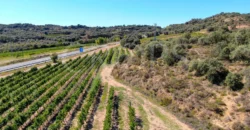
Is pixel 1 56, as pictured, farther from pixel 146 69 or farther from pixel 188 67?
pixel 188 67

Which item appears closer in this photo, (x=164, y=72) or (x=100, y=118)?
(x=100, y=118)

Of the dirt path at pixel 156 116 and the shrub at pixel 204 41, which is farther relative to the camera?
the shrub at pixel 204 41

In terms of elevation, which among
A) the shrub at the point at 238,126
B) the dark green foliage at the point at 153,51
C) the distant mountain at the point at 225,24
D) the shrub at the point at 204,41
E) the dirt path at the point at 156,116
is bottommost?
the dirt path at the point at 156,116

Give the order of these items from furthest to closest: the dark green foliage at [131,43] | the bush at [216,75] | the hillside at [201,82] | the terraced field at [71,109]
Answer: the dark green foliage at [131,43] < the bush at [216,75] < the hillside at [201,82] < the terraced field at [71,109]

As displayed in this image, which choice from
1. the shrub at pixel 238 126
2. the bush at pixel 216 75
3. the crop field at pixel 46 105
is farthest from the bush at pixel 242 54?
the crop field at pixel 46 105

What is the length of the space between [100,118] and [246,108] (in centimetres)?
1865

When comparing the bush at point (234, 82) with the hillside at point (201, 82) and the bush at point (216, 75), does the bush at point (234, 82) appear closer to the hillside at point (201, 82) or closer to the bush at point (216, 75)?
the hillside at point (201, 82)

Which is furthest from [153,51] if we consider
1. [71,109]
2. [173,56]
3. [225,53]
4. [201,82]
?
[71,109]

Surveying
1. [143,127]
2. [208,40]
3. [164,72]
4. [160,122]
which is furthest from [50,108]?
[208,40]

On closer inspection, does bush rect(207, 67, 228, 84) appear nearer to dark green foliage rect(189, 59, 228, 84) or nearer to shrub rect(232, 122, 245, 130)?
dark green foliage rect(189, 59, 228, 84)

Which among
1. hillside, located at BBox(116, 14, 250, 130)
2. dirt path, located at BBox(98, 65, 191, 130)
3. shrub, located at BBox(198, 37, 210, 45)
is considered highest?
shrub, located at BBox(198, 37, 210, 45)

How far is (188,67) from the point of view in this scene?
39.6m

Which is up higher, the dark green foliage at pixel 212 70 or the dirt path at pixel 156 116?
the dark green foliage at pixel 212 70

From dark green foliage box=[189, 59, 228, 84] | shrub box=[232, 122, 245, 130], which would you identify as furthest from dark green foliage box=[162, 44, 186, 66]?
shrub box=[232, 122, 245, 130]
